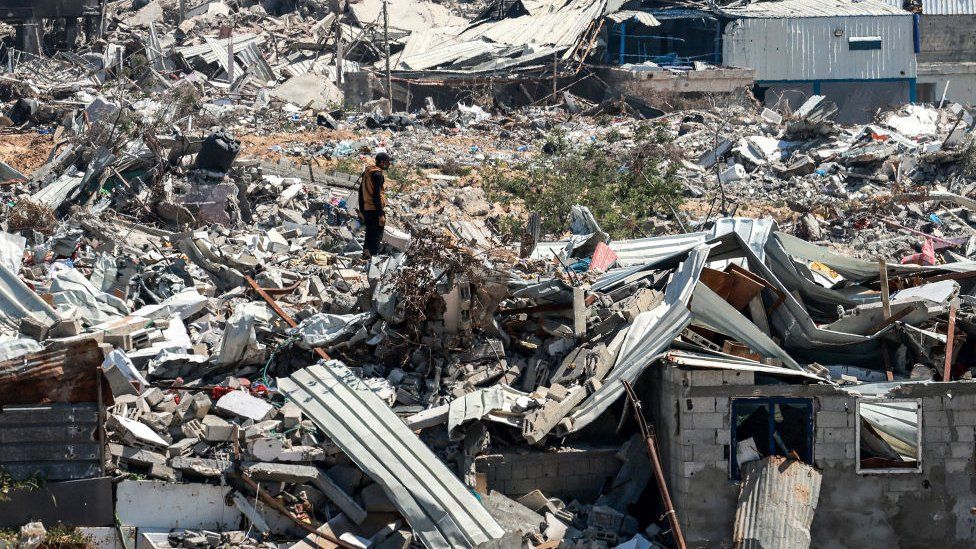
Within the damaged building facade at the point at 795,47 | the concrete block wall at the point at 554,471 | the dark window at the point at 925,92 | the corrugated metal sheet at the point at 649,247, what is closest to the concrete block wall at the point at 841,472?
the concrete block wall at the point at 554,471

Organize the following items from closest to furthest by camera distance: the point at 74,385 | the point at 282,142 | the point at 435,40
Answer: the point at 74,385 < the point at 282,142 < the point at 435,40

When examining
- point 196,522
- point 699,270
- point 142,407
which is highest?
point 699,270

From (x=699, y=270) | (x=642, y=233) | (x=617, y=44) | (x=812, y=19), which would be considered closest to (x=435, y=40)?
(x=617, y=44)

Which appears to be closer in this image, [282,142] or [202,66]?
[282,142]

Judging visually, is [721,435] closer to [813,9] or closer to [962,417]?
[962,417]

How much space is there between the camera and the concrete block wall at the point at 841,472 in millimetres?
7406

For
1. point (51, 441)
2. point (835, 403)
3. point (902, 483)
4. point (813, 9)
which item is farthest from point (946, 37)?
point (51, 441)

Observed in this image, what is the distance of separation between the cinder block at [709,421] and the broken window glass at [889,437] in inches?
34.4

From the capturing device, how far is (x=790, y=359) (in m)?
7.77

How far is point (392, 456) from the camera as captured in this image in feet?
24.1

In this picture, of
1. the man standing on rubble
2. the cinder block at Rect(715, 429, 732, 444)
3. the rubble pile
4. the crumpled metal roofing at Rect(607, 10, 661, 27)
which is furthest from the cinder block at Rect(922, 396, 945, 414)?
the crumpled metal roofing at Rect(607, 10, 661, 27)

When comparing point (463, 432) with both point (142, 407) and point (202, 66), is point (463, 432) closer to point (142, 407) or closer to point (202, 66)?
point (142, 407)

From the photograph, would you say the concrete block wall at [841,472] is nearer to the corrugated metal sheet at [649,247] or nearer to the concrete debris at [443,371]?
the concrete debris at [443,371]

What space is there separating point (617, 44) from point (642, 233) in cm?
1372
